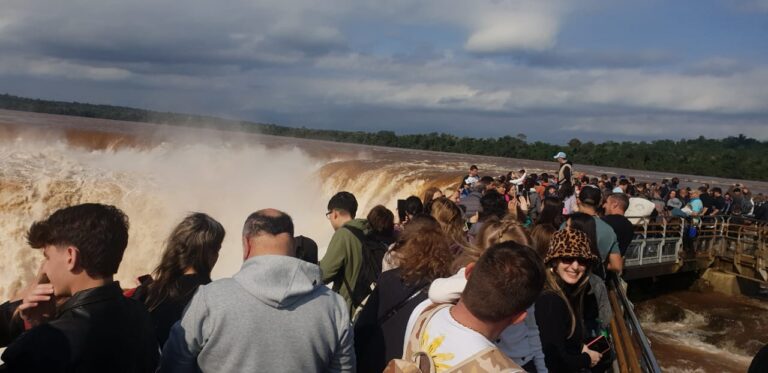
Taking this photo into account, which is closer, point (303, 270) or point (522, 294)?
point (522, 294)

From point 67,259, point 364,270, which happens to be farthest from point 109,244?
point 364,270

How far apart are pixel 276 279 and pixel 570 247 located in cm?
175

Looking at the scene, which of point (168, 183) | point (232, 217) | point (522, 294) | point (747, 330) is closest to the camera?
point (522, 294)

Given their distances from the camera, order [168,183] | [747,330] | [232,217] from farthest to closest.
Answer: [168,183], [232,217], [747,330]

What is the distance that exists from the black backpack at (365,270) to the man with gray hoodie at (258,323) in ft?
5.65

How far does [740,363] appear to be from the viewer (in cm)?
1203

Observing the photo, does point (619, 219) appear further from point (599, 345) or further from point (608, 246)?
point (599, 345)

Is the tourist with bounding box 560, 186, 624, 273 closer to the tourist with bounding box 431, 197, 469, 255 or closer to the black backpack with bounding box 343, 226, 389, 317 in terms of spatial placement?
the tourist with bounding box 431, 197, 469, 255

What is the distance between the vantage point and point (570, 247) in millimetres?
3428

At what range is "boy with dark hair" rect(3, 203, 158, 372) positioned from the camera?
2103 mm

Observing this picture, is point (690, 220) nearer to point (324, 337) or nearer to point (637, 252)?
point (637, 252)

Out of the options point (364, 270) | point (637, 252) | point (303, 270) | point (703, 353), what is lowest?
Result: point (703, 353)

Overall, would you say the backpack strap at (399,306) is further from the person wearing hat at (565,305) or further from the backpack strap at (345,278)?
the backpack strap at (345,278)

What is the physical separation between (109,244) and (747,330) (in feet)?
51.0
